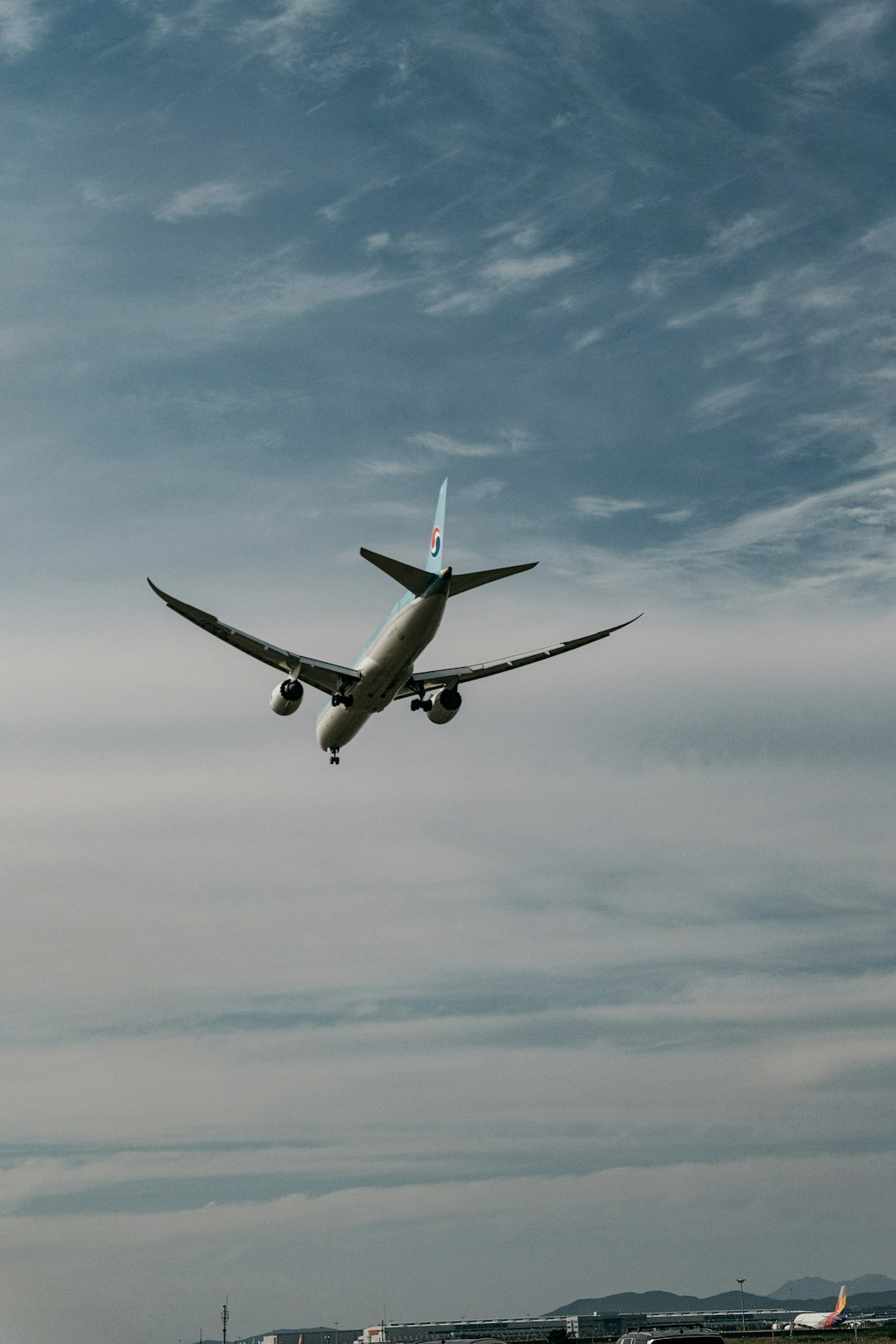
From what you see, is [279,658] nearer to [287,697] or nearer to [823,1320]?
[287,697]

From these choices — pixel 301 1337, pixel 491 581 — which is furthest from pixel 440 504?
pixel 301 1337

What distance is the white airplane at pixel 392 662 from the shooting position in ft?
220

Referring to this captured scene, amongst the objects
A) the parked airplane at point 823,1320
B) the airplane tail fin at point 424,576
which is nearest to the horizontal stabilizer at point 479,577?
the airplane tail fin at point 424,576

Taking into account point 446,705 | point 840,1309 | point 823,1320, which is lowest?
point 823,1320

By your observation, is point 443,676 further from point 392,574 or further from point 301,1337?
point 301,1337

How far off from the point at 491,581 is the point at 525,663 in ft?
34.6

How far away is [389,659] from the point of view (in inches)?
2744

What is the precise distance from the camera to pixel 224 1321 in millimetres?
127438

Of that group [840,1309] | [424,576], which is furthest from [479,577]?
[840,1309]

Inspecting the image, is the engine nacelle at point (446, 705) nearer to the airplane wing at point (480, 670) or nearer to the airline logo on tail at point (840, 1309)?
the airplane wing at point (480, 670)

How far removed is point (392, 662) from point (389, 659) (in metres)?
0.32

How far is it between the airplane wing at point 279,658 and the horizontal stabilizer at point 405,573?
22.9 feet

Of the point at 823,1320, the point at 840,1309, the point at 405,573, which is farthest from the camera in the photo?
the point at 823,1320

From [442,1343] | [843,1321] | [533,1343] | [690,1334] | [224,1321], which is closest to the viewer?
[690,1334]
